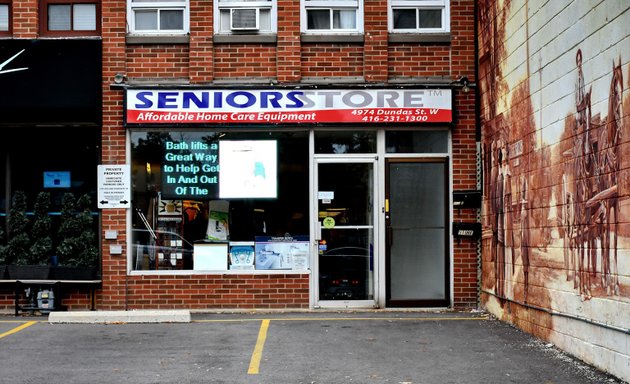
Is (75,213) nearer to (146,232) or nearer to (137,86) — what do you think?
(146,232)

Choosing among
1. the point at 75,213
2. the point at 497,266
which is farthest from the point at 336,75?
the point at 75,213

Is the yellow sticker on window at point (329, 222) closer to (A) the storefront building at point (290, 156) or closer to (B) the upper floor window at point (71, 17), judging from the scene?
(A) the storefront building at point (290, 156)

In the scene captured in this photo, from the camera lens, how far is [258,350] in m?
9.28

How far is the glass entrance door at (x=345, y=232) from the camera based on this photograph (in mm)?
12484

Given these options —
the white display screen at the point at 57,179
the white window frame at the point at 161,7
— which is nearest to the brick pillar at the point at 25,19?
the white window frame at the point at 161,7

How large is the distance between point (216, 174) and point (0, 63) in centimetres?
357

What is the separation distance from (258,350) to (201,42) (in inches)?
205

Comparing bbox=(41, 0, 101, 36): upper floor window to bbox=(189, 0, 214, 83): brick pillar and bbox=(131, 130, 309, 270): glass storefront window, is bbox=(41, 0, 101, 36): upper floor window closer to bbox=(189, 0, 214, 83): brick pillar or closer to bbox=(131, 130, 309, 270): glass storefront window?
bbox=(189, 0, 214, 83): brick pillar

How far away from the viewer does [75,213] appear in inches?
496

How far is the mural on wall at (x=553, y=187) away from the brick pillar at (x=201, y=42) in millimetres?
4089

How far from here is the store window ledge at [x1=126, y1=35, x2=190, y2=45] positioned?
12.4 metres

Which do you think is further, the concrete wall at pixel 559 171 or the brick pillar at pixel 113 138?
the brick pillar at pixel 113 138

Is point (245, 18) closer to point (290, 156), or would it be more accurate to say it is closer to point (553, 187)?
point (290, 156)

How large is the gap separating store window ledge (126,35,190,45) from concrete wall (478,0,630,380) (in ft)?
14.8
